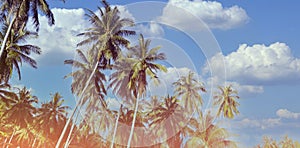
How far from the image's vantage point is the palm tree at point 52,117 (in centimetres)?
4988

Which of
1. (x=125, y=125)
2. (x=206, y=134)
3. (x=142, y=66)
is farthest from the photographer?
(x=125, y=125)

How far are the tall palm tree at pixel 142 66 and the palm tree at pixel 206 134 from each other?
9884 millimetres

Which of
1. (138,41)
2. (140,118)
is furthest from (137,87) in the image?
(140,118)

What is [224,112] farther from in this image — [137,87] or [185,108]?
[137,87]

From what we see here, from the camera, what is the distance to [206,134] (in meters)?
45.8

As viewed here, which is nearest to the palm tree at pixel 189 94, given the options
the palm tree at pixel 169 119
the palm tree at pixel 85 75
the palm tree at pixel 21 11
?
the palm tree at pixel 169 119

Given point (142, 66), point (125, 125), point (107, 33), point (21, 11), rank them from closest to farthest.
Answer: point (21, 11) < point (107, 33) < point (142, 66) < point (125, 125)

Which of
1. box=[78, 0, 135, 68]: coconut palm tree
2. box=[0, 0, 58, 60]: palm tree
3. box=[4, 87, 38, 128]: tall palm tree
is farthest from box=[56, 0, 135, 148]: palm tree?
box=[4, 87, 38, 128]: tall palm tree

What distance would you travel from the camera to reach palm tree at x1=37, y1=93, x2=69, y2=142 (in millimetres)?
49875

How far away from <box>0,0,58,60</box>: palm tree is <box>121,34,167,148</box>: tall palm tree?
499 inches

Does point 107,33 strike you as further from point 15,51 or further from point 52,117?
point 52,117

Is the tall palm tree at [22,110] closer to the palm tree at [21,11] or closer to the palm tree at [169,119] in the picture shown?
the palm tree at [169,119]

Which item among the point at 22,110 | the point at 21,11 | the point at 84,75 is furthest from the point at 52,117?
the point at 21,11

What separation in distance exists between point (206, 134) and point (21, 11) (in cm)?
2861
